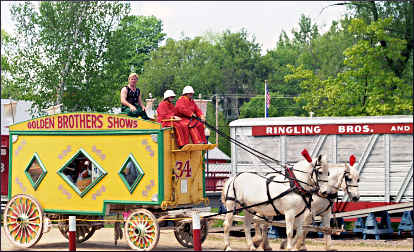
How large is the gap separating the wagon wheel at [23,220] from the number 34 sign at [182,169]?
3.16 m

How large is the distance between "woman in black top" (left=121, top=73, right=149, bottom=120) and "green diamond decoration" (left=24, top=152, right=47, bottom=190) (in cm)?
222

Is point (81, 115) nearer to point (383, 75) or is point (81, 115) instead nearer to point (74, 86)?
point (383, 75)

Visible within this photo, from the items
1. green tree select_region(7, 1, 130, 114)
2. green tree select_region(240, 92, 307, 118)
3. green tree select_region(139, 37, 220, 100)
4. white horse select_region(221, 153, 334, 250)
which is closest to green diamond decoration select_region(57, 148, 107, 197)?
white horse select_region(221, 153, 334, 250)

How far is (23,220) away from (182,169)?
3.71 m

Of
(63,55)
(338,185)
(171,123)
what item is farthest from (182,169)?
(63,55)

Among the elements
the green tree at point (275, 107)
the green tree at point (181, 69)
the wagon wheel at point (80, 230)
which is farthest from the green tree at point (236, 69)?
the wagon wheel at point (80, 230)

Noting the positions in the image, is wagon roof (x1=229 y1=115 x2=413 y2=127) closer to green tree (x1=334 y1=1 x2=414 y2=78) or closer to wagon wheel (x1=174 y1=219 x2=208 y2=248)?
wagon wheel (x1=174 y1=219 x2=208 y2=248)

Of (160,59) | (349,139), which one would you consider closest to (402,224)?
(349,139)

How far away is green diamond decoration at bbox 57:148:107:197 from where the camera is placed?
14.7 meters

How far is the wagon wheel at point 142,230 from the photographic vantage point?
13.8 meters

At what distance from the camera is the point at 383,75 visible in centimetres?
2897

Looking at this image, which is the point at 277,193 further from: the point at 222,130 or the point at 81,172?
the point at 222,130

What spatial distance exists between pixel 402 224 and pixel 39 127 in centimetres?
909

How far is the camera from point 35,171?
51.0 ft
